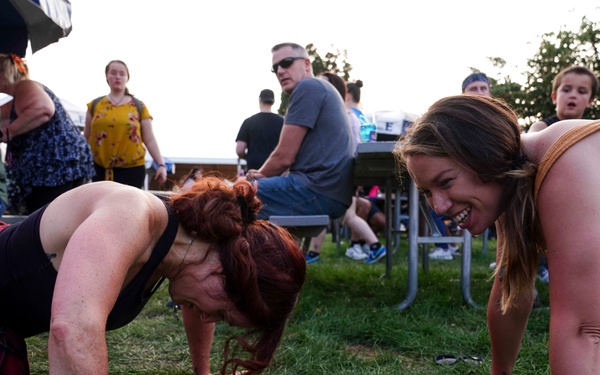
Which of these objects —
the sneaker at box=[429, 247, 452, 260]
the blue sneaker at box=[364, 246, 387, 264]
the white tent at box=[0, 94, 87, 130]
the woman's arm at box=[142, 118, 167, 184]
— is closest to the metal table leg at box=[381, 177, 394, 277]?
the blue sneaker at box=[364, 246, 387, 264]

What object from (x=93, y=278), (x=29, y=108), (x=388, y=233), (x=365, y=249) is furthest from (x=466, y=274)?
(x=365, y=249)

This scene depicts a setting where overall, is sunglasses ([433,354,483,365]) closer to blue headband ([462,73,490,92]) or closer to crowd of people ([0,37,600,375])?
crowd of people ([0,37,600,375])

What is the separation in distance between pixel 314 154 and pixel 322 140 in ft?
0.32

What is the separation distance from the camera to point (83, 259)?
1.33 metres

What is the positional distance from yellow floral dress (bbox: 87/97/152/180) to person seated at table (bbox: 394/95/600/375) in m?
3.37

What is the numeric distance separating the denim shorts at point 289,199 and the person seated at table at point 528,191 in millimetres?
1796

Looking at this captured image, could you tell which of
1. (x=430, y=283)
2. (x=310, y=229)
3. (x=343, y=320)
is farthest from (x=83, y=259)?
(x=430, y=283)

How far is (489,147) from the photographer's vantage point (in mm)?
1511

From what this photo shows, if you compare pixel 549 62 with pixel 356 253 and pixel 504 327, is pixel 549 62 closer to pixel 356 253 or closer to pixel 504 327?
pixel 356 253

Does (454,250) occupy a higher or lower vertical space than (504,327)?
lower

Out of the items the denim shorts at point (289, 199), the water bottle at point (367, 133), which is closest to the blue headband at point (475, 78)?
the water bottle at point (367, 133)

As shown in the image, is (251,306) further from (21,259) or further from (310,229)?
(310,229)

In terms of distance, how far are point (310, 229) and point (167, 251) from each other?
1.84 metres

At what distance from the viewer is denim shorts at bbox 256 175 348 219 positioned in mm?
3418
